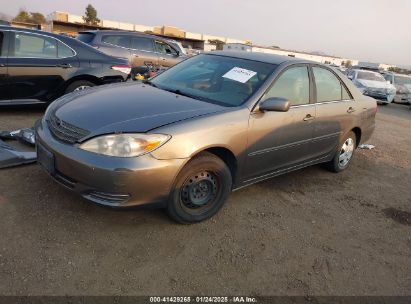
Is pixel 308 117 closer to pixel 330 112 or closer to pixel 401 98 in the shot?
pixel 330 112

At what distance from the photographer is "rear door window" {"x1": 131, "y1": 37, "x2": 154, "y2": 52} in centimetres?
1093

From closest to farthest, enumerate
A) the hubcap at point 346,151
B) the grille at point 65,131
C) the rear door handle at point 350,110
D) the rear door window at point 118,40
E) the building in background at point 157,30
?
1. the grille at point 65,131
2. the rear door handle at point 350,110
3. the hubcap at point 346,151
4. the rear door window at point 118,40
5. the building in background at point 157,30

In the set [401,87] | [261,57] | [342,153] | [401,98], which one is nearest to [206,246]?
[261,57]

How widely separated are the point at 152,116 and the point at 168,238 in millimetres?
1054

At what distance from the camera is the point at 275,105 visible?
362cm

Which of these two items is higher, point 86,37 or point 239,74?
point 86,37

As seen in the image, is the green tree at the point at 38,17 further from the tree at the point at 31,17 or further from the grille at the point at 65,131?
the grille at the point at 65,131

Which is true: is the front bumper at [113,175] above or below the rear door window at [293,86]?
below

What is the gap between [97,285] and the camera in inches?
100

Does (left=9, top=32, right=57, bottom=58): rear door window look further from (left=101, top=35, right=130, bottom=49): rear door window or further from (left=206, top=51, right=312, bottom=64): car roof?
(left=101, top=35, right=130, bottom=49): rear door window

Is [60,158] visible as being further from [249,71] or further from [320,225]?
[320,225]

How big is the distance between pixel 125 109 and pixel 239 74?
138cm

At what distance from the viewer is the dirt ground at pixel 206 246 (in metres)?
2.65

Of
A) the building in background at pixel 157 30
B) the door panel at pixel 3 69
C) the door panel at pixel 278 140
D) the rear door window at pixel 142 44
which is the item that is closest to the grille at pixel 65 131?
the door panel at pixel 278 140
